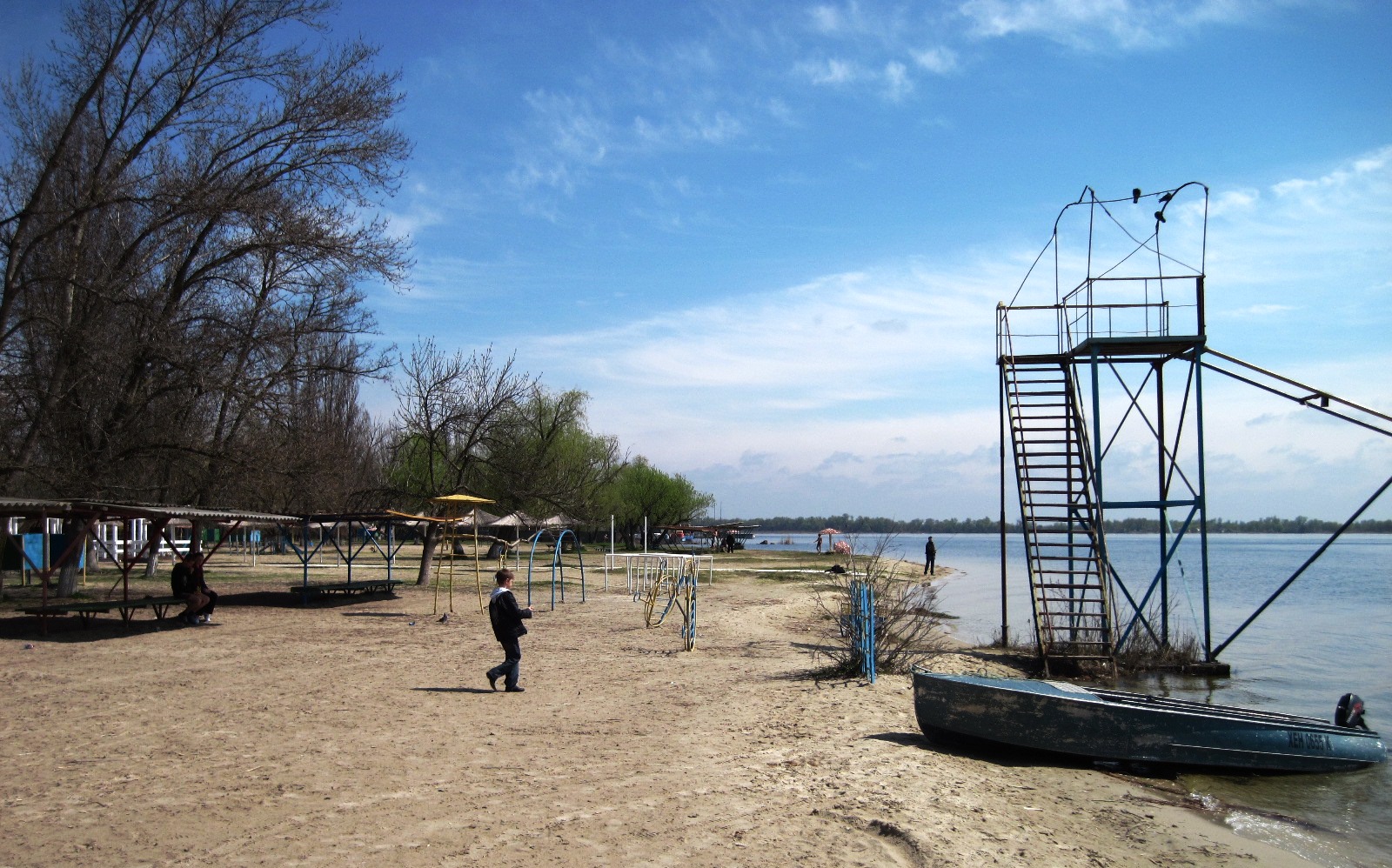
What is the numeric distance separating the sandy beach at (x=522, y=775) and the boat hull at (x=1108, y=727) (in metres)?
0.32

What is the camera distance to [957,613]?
97.5ft

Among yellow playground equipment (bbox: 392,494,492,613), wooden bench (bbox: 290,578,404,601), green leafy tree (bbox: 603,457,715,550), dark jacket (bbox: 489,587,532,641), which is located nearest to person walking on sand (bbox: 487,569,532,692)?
dark jacket (bbox: 489,587,532,641)

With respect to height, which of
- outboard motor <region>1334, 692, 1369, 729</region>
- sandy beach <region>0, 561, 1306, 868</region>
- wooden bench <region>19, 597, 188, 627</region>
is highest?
wooden bench <region>19, 597, 188, 627</region>

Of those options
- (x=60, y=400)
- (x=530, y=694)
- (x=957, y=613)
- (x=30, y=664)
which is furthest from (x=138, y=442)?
(x=957, y=613)

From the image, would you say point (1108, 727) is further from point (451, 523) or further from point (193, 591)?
point (451, 523)

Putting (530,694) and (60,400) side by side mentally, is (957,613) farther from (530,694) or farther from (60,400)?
(60,400)

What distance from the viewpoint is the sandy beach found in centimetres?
Answer: 591

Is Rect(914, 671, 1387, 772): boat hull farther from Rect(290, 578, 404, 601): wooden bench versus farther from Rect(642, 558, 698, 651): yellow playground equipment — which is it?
Rect(290, 578, 404, 601): wooden bench

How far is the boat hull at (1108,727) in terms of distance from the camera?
9.29 meters

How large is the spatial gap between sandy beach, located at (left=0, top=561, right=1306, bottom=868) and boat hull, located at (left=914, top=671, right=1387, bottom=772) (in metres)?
0.32

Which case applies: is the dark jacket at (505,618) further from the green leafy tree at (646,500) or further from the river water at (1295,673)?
the green leafy tree at (646,500)

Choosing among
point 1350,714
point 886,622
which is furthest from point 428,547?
point 1350,714

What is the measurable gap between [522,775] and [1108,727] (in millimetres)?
5749

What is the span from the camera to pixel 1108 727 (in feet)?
30.9
